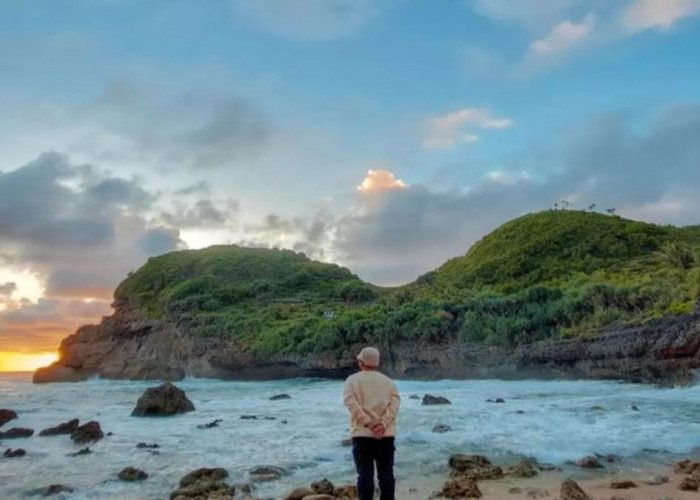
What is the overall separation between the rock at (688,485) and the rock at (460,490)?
3097 millimetres

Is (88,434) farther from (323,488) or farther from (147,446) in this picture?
(323,488)

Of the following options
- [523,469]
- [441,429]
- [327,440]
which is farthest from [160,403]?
[523,469]

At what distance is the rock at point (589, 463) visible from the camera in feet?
37.6

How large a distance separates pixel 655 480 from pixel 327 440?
8.17 m

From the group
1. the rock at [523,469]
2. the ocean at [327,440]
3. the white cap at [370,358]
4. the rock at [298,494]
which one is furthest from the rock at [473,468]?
the white cap at [370,358]

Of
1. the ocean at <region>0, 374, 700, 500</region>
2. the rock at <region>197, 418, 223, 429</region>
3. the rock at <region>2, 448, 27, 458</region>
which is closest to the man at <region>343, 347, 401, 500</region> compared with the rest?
the ocean at <region>0, 374, 700, 500</region>

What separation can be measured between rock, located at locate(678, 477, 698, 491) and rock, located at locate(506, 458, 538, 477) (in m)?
2.37

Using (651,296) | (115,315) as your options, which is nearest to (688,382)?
(651,296)

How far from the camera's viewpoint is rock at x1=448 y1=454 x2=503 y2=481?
1073 centimetres

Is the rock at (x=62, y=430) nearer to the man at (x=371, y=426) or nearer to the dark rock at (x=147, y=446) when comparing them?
the dark rock at (x=147, y=446)

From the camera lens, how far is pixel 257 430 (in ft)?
61.6

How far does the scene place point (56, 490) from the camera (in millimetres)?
10977

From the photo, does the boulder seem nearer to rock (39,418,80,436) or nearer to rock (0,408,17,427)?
rock (39,418,80,436)

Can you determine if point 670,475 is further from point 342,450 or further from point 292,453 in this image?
point 292,453
